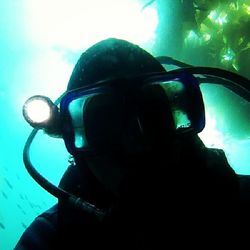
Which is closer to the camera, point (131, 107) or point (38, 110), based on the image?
point (131, 107)

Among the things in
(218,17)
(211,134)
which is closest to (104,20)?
(218,17)

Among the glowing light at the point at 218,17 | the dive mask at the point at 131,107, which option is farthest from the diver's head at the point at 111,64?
the glowing light at the point at 218,17

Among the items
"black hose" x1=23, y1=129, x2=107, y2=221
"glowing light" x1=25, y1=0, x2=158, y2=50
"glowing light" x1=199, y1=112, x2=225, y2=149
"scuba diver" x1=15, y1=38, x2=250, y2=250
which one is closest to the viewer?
"scuba diver" x1=15, y1=38, x2=250, y2=250

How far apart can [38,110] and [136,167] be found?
1070 millimetres

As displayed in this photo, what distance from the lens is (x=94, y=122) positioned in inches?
97.0

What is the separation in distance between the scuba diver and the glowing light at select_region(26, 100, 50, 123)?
25 millimetres

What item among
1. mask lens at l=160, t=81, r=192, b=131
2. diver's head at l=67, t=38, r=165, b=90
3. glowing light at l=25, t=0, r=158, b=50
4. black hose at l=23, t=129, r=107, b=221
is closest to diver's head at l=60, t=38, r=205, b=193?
mask lens at l=160, t=81, r=192, b=131

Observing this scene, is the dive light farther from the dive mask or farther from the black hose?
the black hose

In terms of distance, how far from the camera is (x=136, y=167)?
6.56ft

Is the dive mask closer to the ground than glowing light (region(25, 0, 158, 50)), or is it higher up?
closer to the ground

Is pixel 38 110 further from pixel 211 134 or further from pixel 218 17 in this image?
pixel 211 134

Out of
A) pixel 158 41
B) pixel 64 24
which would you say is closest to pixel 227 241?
pixel 158 41

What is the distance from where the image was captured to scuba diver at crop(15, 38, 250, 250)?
1777 mm

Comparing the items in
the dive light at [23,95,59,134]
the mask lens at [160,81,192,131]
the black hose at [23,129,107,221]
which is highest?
the mask lens at [160,81,192,131]
